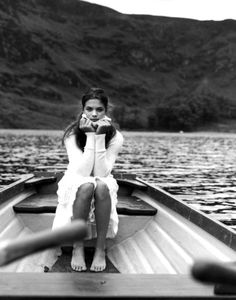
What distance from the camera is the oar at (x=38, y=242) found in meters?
1.55

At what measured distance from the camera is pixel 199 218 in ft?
17.8

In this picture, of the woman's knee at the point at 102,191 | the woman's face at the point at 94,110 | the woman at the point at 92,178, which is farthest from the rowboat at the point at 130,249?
the woman's face at the point at 94,110

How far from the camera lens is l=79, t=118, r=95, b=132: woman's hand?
5.22m

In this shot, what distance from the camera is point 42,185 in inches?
327

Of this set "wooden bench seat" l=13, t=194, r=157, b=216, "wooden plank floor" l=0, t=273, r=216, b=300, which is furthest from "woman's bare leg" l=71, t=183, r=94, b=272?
"wooden bench seat" l=13, t=194, r=157, b=216

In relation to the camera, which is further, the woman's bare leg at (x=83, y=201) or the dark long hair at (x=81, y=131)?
the dark long hair at (x=81, y=131)

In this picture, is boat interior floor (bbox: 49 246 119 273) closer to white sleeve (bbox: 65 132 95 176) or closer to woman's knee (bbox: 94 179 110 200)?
woman's knee (bbox: 94 179 110 200)

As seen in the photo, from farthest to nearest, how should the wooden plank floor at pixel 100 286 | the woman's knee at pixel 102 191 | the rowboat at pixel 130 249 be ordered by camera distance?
the woman's knee at pixel 102 191 < the rowboat at pixel 130 249 < the wooden plank floor at pixel 100 286

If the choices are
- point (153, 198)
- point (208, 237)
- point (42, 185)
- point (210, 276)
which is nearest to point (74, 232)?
point (210, 276)

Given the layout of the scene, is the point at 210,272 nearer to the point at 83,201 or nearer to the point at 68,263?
the point at 83,201

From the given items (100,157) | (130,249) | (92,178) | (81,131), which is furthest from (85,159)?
(130,249)

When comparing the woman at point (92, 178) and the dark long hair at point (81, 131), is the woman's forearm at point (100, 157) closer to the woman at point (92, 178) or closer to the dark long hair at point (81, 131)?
the woman at point (92, 178)

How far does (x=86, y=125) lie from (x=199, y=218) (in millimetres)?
1764

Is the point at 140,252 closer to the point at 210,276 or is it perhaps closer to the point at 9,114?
→ the point at 210,276
